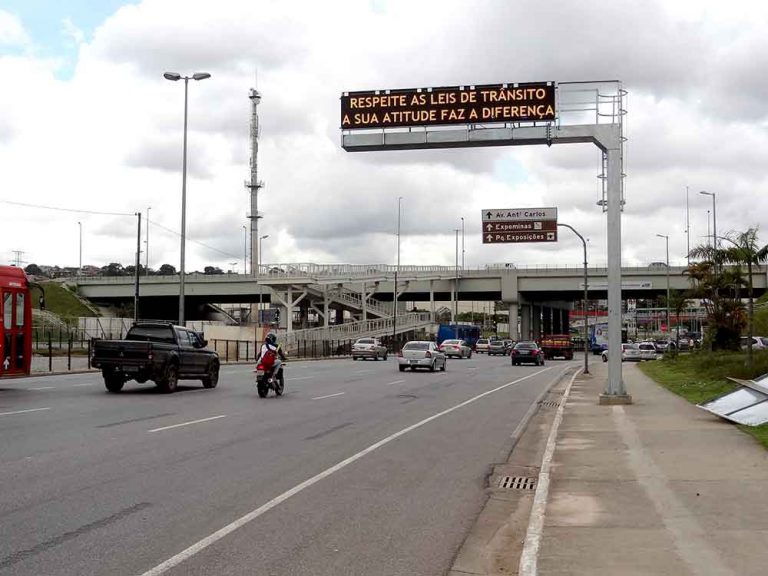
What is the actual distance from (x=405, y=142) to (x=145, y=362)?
9.17 metres

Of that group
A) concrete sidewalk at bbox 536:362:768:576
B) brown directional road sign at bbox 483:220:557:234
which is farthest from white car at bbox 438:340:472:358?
concrete sidewalk at bbox 536:362:768:576

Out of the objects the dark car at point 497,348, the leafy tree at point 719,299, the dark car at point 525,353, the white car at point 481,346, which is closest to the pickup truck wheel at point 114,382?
the leafy tree at point 719,299

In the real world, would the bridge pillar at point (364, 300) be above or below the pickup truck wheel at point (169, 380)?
above

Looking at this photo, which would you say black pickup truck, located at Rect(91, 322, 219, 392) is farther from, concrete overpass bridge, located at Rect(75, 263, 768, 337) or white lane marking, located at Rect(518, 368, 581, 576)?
concrete overpass bridge, located at Rect(75, 263, 768, 337)

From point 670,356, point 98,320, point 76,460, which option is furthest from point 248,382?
point 98,320

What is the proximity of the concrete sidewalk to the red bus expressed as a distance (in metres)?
14.7

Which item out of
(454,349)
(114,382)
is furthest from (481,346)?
(114,382)

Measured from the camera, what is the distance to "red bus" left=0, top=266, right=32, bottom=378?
22000mm

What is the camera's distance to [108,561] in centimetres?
659

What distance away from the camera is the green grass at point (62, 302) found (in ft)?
280

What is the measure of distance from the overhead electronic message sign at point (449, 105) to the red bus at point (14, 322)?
390 inches

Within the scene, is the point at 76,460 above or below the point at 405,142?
below

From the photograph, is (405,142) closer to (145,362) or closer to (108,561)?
(145,362)

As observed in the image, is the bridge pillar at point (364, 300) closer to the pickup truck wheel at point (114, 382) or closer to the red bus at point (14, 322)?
the pickup truck wheel at point (114, 382)
